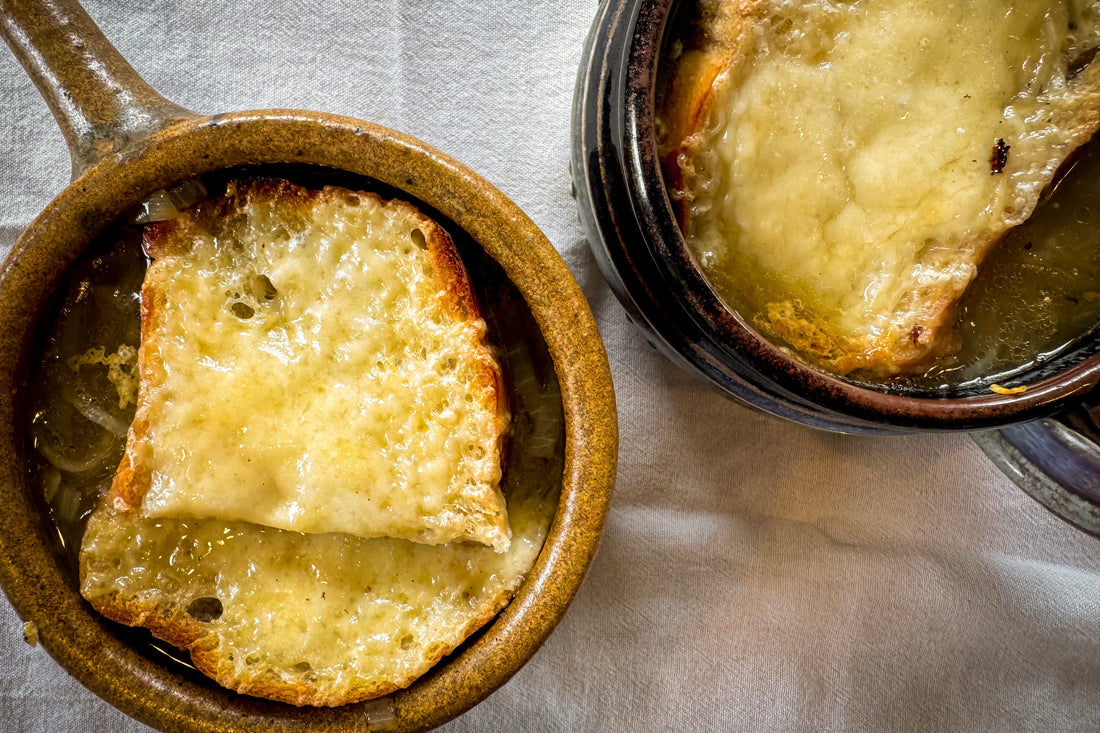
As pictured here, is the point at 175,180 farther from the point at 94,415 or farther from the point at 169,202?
the point at 94,415

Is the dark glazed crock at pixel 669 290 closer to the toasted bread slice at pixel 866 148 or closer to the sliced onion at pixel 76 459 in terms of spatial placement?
the toasted bread slice at pixel 866 148

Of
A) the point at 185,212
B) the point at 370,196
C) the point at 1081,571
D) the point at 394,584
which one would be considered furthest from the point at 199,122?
the point at 1081,571

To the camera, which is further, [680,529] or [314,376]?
[680,529]

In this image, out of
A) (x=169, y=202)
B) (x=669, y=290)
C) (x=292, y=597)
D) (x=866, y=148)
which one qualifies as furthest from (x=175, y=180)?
(x=866, y=148)

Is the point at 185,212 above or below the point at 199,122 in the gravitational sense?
below

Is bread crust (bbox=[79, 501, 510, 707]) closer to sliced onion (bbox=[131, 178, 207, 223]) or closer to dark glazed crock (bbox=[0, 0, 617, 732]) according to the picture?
dark glazed crock (bbox=[0, 0, 617, 732])

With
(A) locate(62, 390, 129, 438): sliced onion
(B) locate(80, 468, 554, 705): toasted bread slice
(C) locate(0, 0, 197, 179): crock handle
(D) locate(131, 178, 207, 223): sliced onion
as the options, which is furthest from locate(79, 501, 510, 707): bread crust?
(C) locate(0, 0, 197, 179): crock handle

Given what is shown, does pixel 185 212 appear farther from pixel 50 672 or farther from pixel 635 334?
pixel 50 672
